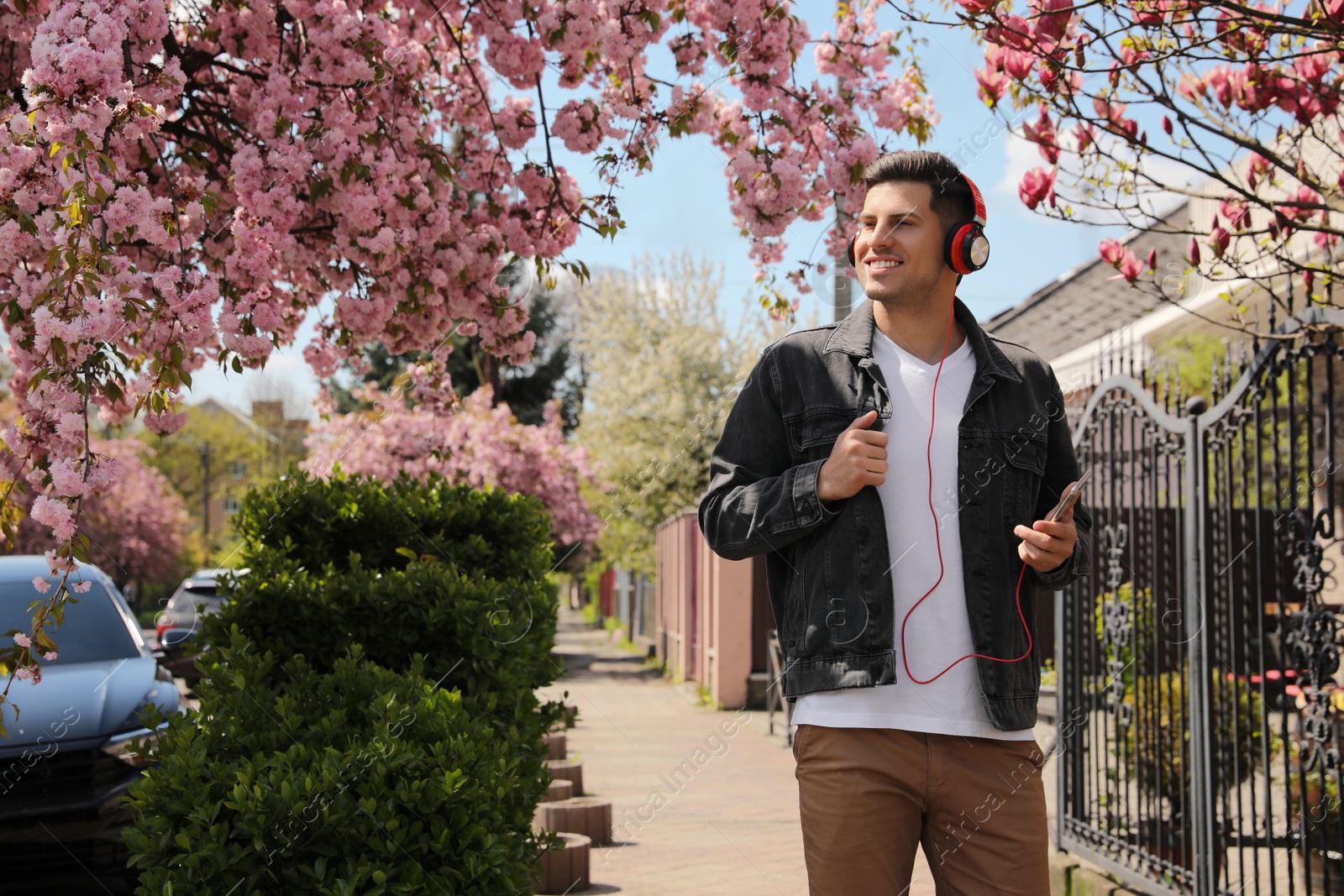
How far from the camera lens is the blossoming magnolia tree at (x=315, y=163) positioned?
295 cm

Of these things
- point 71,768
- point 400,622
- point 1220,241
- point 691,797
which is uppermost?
point 1220,241

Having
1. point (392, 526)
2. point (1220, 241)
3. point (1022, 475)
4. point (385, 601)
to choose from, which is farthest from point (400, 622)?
point (1220, 241)

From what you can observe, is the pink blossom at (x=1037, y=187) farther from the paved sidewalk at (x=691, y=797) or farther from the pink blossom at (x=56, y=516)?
the pink blossom at (x=56, y=516)

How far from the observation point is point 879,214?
8.20 feet

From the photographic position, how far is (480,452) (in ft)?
68.7

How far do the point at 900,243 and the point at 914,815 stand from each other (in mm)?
1149

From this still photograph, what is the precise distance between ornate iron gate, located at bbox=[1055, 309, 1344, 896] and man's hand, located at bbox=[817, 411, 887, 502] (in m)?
1.95

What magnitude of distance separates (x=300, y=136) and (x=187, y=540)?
4317cm

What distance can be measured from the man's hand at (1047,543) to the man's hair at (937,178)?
2.08ft

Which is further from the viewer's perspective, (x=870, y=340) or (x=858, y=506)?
(x=870, y=340)

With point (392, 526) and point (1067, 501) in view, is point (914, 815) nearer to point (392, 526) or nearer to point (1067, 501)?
point (1067, 501)

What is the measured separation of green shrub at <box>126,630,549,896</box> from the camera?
2.44 metres

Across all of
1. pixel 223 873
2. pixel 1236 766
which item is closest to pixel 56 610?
pixel 223 873

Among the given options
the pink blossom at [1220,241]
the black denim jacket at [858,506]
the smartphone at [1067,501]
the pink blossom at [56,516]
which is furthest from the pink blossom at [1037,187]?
the pink blossom at [56,516]
